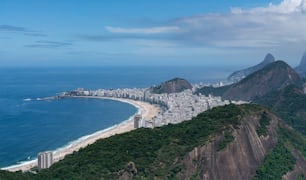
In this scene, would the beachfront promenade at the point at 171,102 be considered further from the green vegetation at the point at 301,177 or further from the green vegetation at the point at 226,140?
the green vegetation at the point at 301,177

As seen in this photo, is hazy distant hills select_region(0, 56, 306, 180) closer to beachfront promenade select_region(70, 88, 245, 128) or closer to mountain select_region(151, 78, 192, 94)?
beachfront promenade select_region(70, 88, 245, 128)

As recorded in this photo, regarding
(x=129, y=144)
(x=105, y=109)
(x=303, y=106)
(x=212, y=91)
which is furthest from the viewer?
(x=212, y=91)

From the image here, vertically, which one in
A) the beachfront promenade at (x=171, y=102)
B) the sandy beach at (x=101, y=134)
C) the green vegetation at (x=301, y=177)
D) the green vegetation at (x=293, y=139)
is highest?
the green vegetation at (x=293, y=139)

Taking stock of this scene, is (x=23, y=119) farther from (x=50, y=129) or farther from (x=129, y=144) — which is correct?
(x=129, y=144)

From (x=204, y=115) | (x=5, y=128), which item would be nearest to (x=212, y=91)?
(x=5, y=128)

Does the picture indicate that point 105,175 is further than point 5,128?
No

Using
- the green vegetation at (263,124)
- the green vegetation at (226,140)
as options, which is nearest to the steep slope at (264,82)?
the green vegetation at (263,124)
